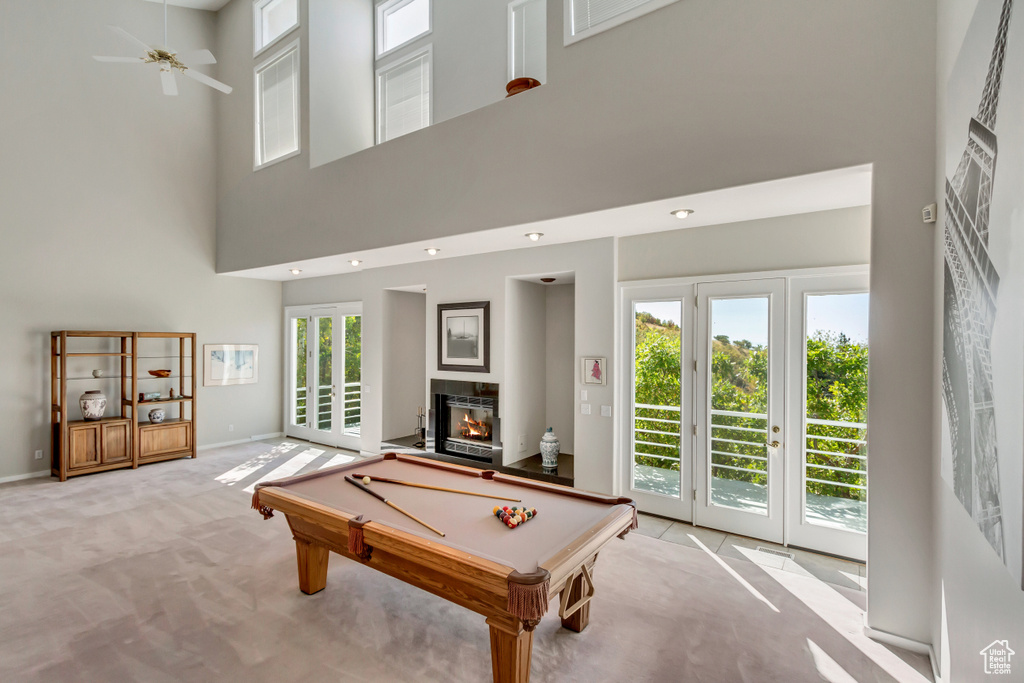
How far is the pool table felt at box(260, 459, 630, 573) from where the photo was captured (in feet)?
7.61

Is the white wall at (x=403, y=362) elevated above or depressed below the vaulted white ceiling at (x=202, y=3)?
below

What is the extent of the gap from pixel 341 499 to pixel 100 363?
18.5 ft

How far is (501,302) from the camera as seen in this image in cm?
563

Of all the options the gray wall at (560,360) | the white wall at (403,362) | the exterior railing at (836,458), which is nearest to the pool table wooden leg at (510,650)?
the exterior railing at (836,458)

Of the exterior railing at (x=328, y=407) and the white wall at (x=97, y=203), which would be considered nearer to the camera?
the white wall at (x=97, y=203)

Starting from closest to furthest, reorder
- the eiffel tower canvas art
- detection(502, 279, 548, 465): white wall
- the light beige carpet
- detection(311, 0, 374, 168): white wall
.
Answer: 1. the eiffel tower canvas art
2. the light beige carpet
3. detection(502, 279, 548, 465): white wall
4. detection(311, 0, 374, 168): white wall

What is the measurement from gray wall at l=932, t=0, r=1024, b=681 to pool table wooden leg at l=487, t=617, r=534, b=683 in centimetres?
160

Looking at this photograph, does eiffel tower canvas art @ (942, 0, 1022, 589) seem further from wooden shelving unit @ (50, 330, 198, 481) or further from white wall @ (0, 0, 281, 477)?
white wall @ (0, 0, 281, 477)

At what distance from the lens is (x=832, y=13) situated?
2.76 metres

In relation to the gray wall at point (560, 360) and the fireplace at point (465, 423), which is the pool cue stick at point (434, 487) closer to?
the fireplace at point (465, 423)

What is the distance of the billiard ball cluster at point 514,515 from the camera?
8.40 feet

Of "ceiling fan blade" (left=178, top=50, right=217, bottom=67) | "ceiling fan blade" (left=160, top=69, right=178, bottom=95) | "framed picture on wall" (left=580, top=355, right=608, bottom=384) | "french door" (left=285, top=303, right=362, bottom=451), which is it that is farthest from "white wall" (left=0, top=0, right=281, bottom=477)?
"framed picture on wall" (left=580, top=355, right=608, bottom=384)

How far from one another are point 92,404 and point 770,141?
7850 millimetres

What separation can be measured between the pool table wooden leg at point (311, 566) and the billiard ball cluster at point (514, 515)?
1.37m
